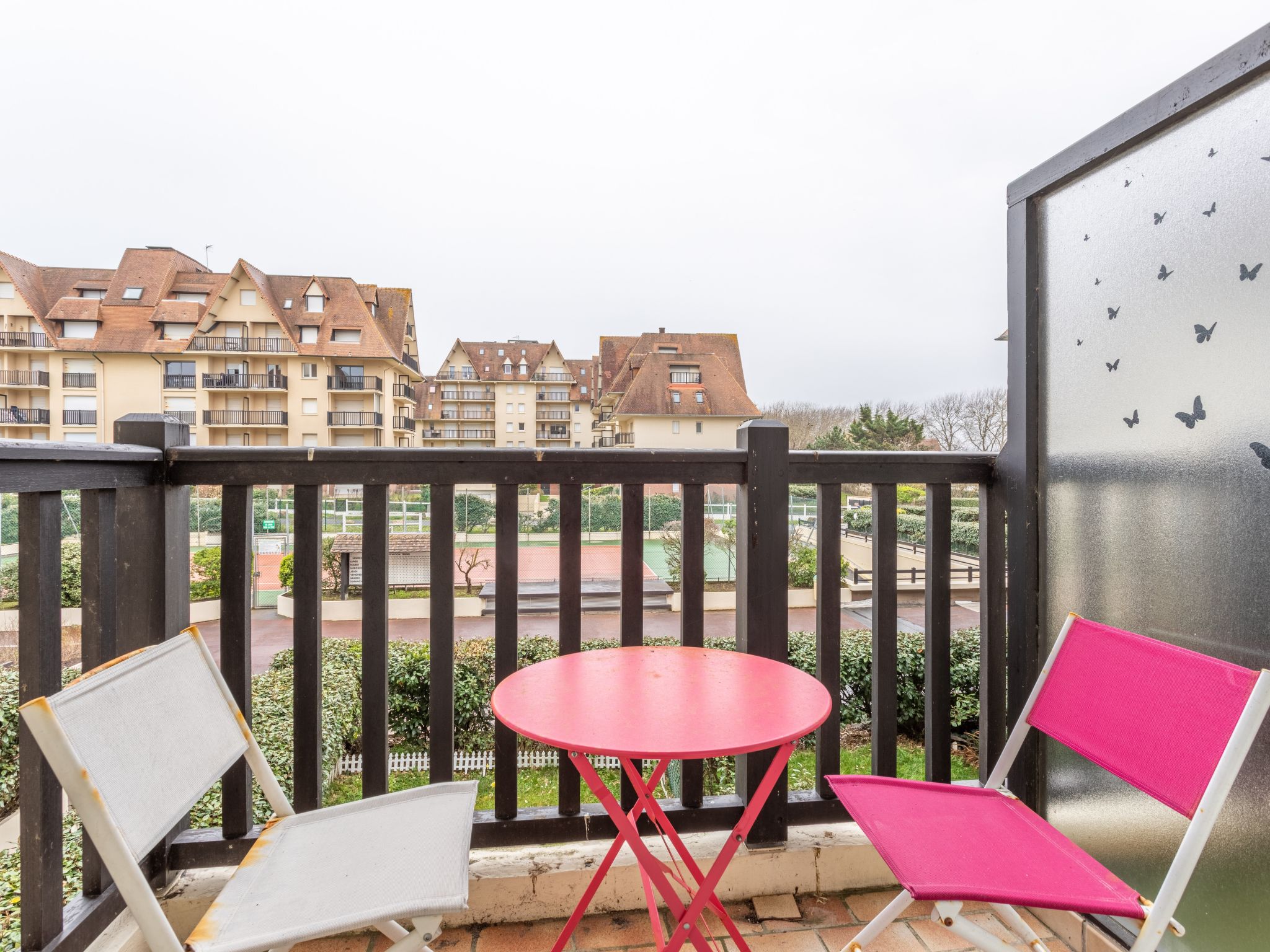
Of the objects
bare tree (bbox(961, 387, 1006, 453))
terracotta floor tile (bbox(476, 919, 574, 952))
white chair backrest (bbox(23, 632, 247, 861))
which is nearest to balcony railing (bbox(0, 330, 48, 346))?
white chair backrest (bbox(23, 632, 247, 861))

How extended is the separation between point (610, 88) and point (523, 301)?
21212 mm

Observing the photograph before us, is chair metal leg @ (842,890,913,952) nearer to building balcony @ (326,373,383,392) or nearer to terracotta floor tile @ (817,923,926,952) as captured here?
terracotta floor tile @ (817,923,926,952)

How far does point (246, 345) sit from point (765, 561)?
15.7 meters

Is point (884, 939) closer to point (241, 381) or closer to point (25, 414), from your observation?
point (25, 414)

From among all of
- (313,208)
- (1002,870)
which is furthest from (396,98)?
(313,208)

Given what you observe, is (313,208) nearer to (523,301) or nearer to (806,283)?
(523,301)

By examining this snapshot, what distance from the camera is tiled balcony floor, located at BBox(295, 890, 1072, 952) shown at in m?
1.38

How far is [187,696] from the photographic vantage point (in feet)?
3.38

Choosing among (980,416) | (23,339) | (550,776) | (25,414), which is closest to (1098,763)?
(980,416)

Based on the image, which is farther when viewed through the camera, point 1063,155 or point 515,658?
point 515,658

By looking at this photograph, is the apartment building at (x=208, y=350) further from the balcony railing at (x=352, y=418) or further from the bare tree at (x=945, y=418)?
the bare tree at (x=945, y=418)

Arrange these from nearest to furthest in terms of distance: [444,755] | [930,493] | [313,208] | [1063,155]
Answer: [1063,155] → [444,755] → [930,493] → [313,208]

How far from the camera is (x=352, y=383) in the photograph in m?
13.6

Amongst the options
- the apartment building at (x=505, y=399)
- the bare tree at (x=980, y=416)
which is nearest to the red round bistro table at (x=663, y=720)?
the bare tree at (x=980, y=416)
